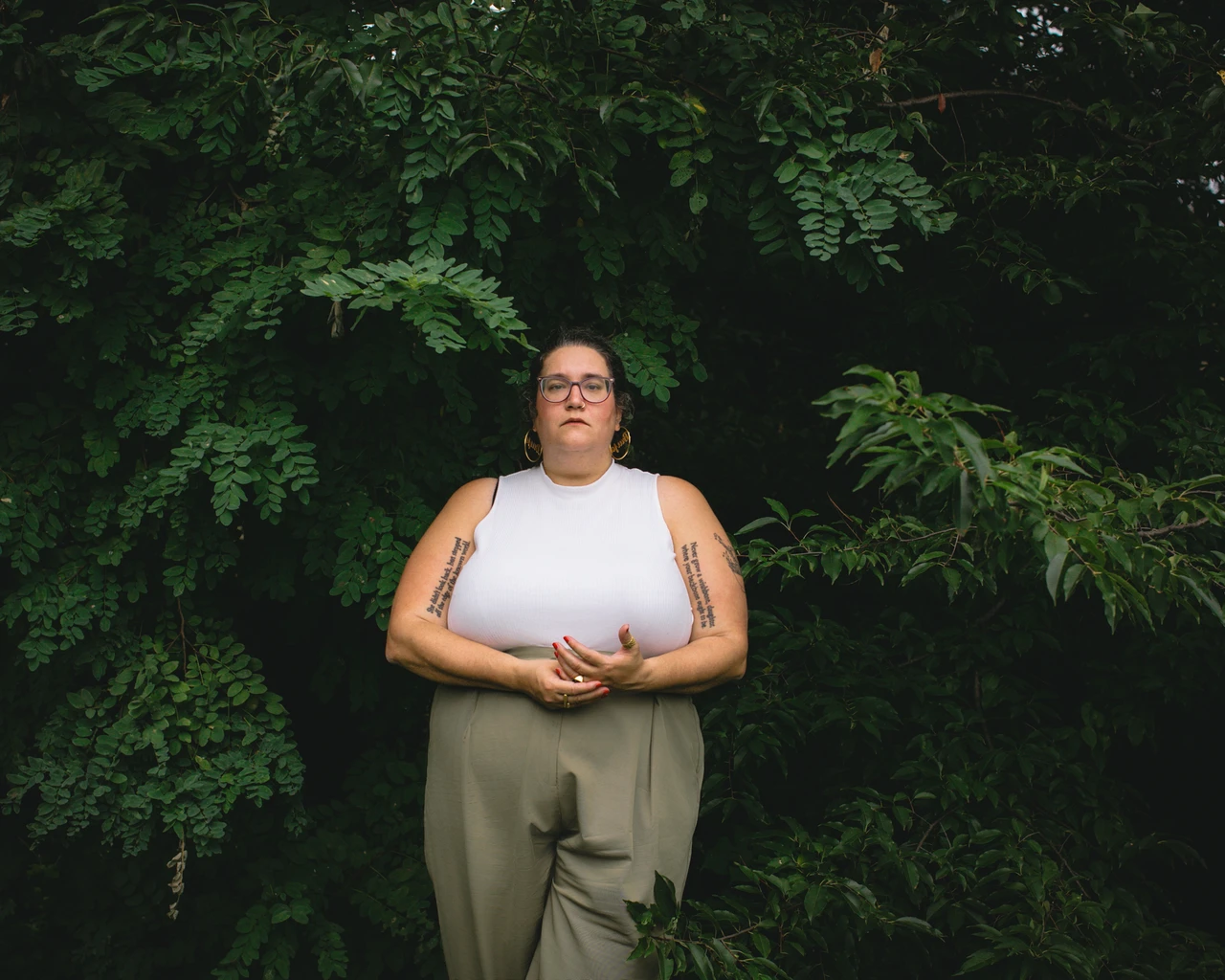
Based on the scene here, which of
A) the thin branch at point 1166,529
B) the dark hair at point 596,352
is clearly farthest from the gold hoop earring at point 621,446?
the thin branch at point 1166,529

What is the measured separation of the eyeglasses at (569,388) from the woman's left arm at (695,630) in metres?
0.24

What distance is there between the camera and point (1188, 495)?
6.68 feet

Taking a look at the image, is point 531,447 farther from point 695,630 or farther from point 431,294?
point 695,630

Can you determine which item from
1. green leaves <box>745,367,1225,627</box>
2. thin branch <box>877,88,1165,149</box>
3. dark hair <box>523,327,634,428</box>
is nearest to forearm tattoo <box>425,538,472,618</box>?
dark hair <box>523,327,634,428</box>

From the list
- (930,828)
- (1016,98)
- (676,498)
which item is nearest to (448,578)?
(676,498)

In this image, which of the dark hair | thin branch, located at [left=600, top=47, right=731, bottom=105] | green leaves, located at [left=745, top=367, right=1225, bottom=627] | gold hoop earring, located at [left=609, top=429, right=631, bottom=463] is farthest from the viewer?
thin branch, located at [left=600, top=47, right=731, bottom=105]

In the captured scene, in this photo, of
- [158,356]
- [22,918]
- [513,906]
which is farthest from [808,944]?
[22,918]

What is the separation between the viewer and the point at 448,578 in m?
2.37

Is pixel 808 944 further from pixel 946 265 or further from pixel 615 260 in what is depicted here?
pixel 946 265

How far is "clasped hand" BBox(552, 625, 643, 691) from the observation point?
210cm

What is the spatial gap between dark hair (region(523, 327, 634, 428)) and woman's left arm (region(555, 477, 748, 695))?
0.88 feet

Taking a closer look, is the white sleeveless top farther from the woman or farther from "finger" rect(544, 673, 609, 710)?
"finger" rect(544, 673, 609, 710)

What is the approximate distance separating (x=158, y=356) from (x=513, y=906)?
1685 mm

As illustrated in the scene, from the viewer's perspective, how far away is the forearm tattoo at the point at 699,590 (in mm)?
2303
